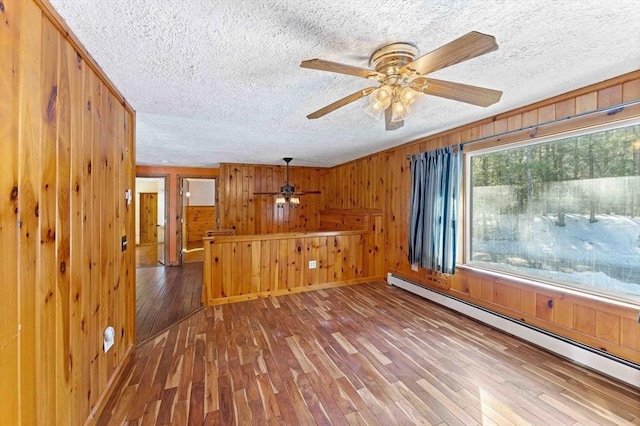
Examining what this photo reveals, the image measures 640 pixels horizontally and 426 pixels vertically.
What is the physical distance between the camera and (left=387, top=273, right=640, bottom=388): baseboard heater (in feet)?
6.24

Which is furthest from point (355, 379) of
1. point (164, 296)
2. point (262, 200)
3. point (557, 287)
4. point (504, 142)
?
point (262, 200)

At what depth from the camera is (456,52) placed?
1159 millimetres

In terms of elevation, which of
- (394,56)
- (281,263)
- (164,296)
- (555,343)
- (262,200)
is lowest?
(164,296)

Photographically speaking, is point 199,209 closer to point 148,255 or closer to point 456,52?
point 148,255

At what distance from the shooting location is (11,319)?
3.05 ft

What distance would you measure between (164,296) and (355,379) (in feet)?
10.6

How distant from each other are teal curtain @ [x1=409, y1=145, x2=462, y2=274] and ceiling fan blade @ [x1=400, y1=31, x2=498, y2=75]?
2052 mm

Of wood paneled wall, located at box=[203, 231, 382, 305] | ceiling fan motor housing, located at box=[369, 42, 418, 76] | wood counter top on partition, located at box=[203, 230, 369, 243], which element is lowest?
wood paneled wall, located at box=[203, 231, 382, 305]

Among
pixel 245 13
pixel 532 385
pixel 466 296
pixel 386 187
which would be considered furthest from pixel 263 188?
pixel 532 385

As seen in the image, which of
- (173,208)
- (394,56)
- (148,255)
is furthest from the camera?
(148,255)

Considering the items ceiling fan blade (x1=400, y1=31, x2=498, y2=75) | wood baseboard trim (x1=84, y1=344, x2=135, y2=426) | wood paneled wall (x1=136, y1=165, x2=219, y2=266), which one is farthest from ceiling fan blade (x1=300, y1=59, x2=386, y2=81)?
wood paneled wall (x1=136, y1=165, x2=219, y2=266)

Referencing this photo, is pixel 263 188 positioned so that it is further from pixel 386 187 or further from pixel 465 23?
pixel 465 23

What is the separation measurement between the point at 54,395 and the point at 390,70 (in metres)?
2.31

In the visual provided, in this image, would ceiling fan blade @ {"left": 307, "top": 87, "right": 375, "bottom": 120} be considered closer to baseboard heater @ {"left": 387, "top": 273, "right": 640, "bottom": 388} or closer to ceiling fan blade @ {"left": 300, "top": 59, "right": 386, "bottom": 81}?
ceiling fan blade @ {"left": 300, "top": 59, "right": 386, "bottom": 81}
